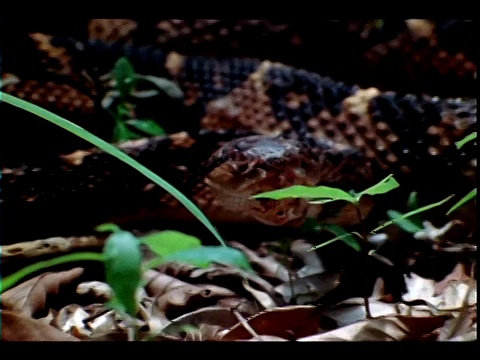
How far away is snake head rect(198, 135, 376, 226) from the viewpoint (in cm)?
172

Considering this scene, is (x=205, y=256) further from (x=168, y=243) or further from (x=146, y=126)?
(x=146, y=126)

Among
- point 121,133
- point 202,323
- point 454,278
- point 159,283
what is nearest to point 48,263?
point 202,323

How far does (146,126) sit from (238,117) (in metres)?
0.51

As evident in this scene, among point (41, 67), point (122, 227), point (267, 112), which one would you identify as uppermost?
point (41, 67)

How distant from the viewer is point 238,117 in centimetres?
249

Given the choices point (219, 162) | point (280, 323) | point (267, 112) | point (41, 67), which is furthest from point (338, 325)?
point (41, 67)

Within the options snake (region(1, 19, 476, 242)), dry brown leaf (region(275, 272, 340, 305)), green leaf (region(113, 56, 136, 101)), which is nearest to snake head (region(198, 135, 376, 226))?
snake (region(1, 19, 476, 242))

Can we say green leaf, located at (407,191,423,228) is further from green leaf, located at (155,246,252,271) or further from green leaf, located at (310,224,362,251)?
green leaf, located at (155,246,252,271)

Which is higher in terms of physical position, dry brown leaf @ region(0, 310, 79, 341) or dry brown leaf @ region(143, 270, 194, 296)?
dry brown leaf @ region(0, 310, 79, 341)

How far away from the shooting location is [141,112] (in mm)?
2312

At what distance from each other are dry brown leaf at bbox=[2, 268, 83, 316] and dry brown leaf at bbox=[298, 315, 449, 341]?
0.57 m

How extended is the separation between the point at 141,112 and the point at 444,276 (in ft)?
4.53

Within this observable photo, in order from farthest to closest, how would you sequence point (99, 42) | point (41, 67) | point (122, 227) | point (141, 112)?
1. point (99, 42)
2. point (41, 67)
3. point (141, 112)
4. point (122, 227)

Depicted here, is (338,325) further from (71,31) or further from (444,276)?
(71,31)
